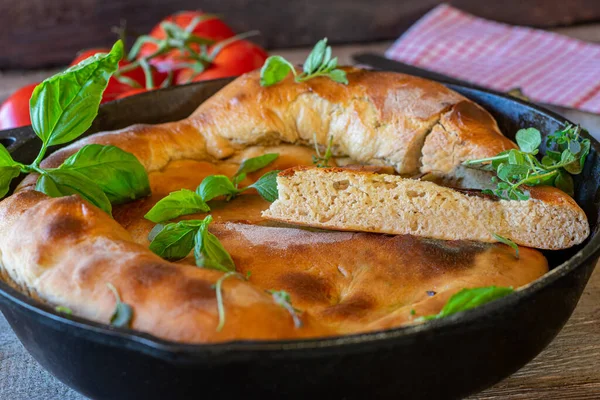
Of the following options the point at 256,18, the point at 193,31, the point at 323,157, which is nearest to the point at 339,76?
the point at 323,157

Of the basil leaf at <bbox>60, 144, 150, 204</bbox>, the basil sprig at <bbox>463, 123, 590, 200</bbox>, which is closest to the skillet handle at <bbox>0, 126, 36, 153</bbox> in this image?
the basil leaf at <bbox>60, 144, 150, 204</bbox>

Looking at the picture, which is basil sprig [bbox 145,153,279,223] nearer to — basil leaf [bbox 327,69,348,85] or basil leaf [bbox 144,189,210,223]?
basil leaf [bbox 144,189,210,223]

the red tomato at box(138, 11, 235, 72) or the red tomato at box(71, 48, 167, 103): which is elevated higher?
the red tomato at box(138, 11, 235, 72)

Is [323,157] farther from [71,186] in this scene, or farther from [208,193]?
[71,186]

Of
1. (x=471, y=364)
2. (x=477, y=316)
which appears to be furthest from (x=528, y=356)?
(x=477, y=316)

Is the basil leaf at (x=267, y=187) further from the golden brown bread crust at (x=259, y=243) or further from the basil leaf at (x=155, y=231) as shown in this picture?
the basil leaf at (x=155, y=231)

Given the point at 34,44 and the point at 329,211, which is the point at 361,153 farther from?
the point at 34,44
